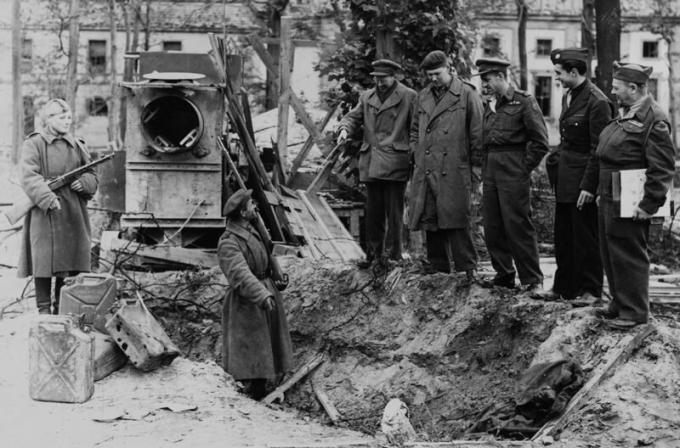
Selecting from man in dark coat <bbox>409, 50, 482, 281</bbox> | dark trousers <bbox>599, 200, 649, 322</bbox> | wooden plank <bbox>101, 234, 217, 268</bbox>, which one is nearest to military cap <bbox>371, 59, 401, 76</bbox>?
man in dark coat <bbox>409, 50, 482, 281</bbox>

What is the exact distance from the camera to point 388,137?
39.3 ft

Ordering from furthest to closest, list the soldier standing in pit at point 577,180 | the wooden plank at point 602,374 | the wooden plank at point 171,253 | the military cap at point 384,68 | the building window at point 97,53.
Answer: the building window at point 97,53 → the wooden plank at point 171,253 → the military cap at point 384,68 → the soldier standing in pit at point 577,180 → the wooden plank at point 602,374

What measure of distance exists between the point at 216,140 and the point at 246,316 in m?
5.18

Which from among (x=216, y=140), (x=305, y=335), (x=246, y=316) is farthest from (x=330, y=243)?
(x=246, y=316)

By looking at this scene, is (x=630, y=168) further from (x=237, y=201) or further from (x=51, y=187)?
(x=51, y=187)

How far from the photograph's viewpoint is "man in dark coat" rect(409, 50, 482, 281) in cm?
1124

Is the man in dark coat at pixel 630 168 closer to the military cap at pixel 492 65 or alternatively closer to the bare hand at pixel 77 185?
the military cap at pixel 492 65

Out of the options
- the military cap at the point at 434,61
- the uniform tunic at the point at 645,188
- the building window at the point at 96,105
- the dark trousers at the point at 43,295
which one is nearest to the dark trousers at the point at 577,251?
the uniform tunic at the point at 645,188

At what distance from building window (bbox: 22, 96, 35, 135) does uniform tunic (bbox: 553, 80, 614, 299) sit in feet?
143

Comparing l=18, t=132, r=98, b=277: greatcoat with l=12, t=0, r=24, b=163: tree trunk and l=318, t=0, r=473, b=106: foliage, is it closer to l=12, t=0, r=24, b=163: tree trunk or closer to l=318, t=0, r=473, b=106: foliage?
l=318, t=0, r=473, b=106: foliage

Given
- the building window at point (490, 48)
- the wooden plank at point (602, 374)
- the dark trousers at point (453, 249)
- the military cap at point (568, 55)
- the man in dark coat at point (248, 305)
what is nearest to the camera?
the wooden plank at point (602, 374)

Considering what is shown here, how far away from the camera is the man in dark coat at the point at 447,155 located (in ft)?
36.9

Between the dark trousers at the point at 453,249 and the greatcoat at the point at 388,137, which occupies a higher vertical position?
the greatcoat at the point at 388,137

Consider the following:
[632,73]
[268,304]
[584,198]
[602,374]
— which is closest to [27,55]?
[268,304]
